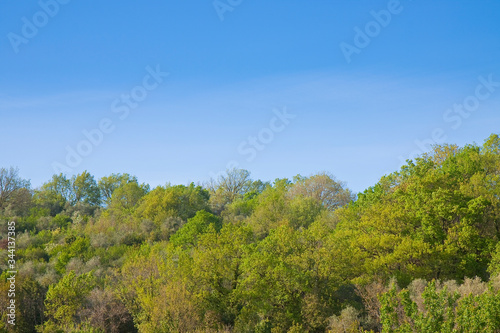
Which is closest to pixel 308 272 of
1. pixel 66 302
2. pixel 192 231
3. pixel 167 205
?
pixel 66 302

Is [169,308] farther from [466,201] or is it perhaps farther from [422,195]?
[466,201]

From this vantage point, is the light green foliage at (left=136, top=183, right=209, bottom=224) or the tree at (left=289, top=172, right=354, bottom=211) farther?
the tree at (left=289, top=172, right=354, bottom=211)

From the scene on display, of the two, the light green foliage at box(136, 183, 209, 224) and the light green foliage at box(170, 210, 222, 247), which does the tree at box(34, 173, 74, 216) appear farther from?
the light green foliage at box(170, 210, 222, 247)

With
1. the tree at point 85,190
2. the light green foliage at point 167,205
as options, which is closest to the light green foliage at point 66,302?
the light green foliage at point 167,205

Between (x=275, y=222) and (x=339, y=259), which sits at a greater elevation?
(x=275, y=222)

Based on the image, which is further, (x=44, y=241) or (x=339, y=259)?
(x=44, y=241)

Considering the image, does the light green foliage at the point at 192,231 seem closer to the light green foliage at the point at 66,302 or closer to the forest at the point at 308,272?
the forest at the point at 308,272

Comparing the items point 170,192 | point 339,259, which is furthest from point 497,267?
point 170,192

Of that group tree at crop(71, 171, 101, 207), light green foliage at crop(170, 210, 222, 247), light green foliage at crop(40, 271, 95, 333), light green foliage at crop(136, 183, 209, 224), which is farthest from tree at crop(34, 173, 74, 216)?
light green foliage at crop(40, 271, 95, 333)

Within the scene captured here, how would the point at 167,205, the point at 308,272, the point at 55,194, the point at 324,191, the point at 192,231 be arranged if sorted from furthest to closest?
the point at 55,194
the point at 324,191
the point at 167,205
the point at 192,231
the point at 308,272

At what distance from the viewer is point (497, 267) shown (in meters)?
33.2

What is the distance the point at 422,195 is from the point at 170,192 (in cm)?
4416

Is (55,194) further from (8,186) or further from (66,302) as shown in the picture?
(66,302)

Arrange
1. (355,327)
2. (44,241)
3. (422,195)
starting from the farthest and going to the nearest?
(44,241), (422,195), (355,327)
